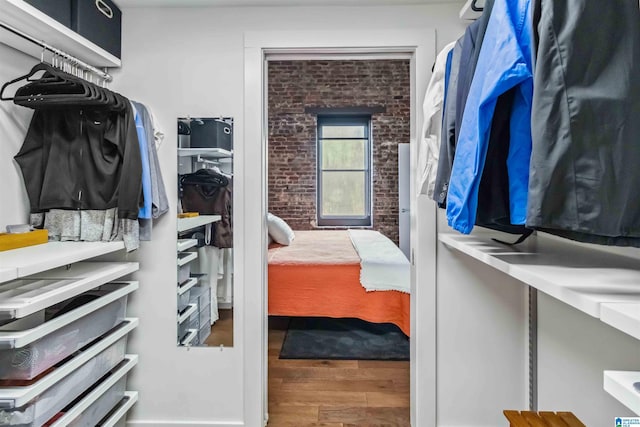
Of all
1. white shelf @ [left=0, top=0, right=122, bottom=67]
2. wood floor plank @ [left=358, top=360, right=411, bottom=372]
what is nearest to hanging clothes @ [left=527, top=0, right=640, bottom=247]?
white shelf @ [left=0, top=0, right=122, bottom=67]

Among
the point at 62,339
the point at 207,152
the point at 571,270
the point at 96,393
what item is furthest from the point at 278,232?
the point at 571,270

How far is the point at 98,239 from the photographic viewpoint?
1749mm

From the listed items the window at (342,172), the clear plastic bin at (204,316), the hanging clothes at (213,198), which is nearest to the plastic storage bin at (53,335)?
the clear plastic bin at (204,316)

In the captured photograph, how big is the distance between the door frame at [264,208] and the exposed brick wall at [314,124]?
11.7ft

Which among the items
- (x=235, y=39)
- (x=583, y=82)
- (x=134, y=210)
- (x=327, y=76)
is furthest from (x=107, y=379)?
(x=327, y=76)

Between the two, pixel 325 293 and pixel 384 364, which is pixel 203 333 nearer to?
pixel 325 293

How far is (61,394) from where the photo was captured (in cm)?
142

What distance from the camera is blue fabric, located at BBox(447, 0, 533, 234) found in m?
0.87

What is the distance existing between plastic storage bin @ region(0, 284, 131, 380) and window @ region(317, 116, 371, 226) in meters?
4.14

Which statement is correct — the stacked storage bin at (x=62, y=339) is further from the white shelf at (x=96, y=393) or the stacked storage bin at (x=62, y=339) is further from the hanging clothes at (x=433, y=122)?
the hanging clothes at (x=433, y=122)

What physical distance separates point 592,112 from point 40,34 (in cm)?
187

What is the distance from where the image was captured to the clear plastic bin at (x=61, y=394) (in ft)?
4.14

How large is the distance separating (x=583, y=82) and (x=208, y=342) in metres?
1.97

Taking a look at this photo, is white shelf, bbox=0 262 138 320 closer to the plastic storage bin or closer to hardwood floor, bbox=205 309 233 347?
the plastic storage bin
